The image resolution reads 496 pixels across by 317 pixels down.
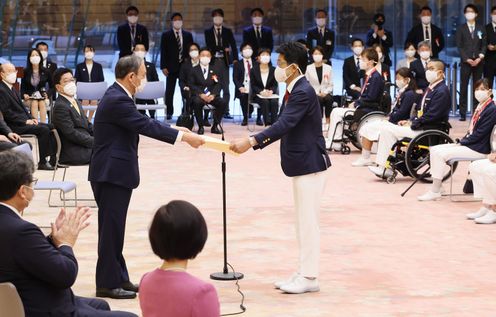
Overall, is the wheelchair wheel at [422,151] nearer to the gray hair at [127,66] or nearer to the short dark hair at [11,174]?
the gray hair at [127,66]

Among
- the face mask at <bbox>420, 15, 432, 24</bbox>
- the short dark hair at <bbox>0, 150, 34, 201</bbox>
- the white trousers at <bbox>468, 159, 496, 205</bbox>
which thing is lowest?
the white trousers at <bbox>468, 159, 496, 205</bbox>

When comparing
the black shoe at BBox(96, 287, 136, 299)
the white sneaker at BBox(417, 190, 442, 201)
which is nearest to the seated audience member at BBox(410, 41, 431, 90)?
the white sneaker at BBox(417, 190, 442, 201)

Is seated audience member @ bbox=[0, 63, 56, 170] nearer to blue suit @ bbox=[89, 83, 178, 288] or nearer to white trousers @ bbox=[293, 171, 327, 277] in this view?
blue suit @ bbox=[89, 83, 178, 288]

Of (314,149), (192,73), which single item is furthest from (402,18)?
(314,149)

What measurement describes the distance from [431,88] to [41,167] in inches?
162

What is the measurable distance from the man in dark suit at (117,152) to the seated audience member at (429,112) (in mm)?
4939

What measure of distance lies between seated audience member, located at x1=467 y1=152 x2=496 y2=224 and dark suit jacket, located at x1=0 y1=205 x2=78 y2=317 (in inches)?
212

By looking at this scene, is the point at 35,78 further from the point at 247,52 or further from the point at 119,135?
the point at 119,135

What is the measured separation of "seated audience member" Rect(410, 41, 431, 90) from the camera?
15.6 metres

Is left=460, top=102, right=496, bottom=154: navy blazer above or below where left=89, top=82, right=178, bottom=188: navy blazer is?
below

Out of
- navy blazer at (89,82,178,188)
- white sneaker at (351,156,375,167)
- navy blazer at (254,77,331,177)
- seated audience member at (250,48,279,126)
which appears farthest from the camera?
seated audience member at (250,48,279,126)

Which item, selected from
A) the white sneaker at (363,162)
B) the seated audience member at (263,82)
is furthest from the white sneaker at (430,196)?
the seated audience member at (263,82)

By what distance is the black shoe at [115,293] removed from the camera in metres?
Answer: 6.53

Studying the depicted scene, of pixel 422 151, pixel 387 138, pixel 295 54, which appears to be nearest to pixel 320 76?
pixel 387 138
